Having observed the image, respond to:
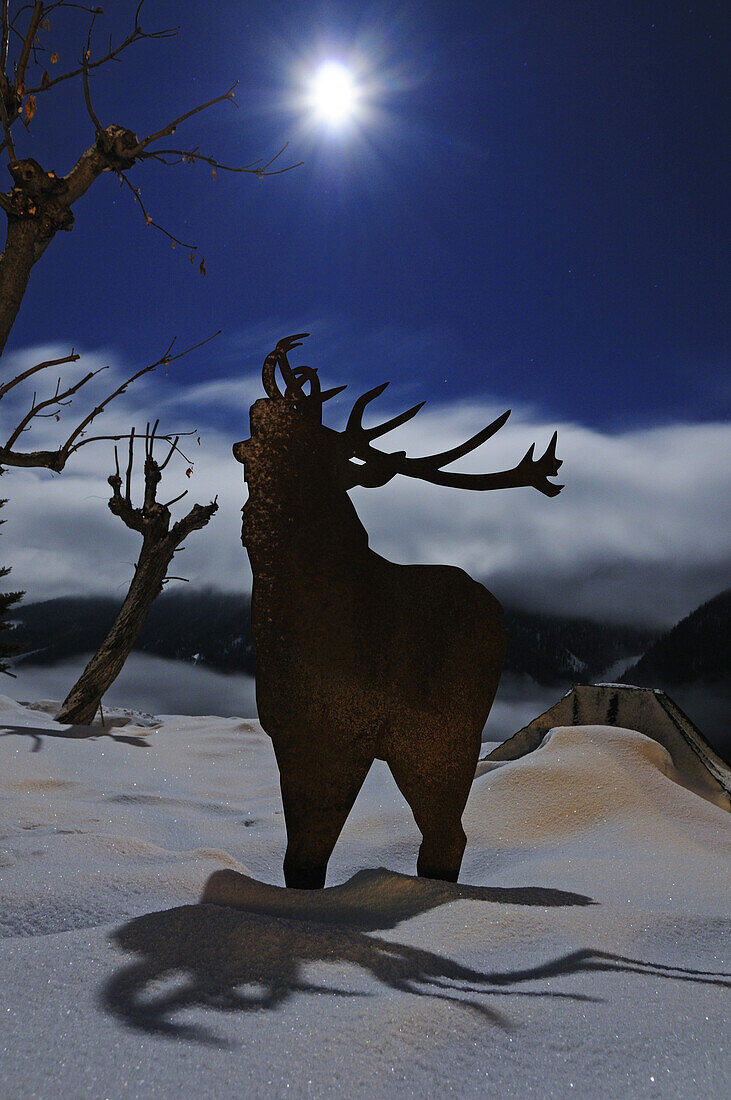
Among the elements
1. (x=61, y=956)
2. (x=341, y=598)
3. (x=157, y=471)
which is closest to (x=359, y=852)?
(x=341, y=598)

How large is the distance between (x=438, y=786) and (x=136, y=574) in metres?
4.54

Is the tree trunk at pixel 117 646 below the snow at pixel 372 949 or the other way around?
the other way around

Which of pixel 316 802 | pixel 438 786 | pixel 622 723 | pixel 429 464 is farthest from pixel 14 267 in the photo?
pixel 622 723

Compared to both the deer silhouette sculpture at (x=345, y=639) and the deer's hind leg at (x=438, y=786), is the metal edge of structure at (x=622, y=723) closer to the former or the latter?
the deer's hind leg at (x=438, y=786)

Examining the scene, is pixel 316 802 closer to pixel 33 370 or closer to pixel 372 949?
pixel 372 949

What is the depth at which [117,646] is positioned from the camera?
6.11 m

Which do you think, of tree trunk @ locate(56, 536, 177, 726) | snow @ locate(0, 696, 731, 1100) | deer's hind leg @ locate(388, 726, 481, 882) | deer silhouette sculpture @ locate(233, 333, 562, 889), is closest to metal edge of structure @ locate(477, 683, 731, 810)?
snow @ locate(0, 696, 731, 1100)

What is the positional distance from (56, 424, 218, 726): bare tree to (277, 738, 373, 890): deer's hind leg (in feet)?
13.8

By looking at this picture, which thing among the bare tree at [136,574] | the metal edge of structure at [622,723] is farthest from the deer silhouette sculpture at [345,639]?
the bare tree at [136,574]

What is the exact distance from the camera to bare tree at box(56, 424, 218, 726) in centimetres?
609

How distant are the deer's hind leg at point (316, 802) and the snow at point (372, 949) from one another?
14 centimetres

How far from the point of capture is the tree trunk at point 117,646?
608cm

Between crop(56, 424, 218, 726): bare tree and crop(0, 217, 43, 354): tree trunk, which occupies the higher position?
crop(0, 217, 43, 354): tree trunk

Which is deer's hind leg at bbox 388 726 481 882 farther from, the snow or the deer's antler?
the deer's antler
